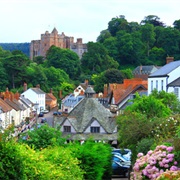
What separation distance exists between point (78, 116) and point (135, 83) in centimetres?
1272

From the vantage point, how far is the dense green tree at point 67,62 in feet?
572

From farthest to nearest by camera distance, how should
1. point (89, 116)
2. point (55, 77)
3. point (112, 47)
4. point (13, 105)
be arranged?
point (112, 47)
point (55, 77)
point (13, 105)
point (89, 116)

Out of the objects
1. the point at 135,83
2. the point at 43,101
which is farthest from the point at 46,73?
the point at 135,83

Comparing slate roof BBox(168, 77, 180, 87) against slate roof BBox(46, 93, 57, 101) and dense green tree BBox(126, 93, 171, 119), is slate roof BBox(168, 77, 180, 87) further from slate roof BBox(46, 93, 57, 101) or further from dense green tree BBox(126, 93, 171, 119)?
slate roof BBox(46, 93, 57, 101)

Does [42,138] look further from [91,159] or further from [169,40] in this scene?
[169,40]

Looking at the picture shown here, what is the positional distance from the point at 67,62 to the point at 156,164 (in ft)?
505

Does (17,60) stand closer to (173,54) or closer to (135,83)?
(173,54)

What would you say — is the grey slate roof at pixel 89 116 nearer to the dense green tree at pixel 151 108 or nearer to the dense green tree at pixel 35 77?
the dense green tree at pixel 151 108

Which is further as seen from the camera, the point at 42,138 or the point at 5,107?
the point at 5,107

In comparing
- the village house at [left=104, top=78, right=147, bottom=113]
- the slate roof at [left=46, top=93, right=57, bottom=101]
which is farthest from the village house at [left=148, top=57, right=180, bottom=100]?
the slate roof at [left=46, top=93, right=57, bottom=101]

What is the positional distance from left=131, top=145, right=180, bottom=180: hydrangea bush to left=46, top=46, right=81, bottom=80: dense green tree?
152 meters

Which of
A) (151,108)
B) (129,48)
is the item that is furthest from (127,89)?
(129,48)

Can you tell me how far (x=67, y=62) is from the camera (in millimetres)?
175000

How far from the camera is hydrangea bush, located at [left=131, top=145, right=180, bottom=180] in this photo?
70.7 feet
